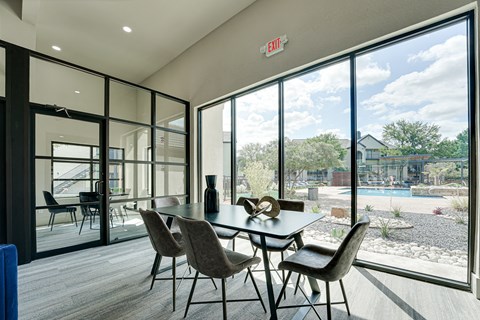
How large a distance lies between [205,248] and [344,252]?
39.1 inches

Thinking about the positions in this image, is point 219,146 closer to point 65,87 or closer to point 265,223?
point 65,87

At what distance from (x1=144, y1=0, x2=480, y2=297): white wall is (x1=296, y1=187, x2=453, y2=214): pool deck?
0.43 metres

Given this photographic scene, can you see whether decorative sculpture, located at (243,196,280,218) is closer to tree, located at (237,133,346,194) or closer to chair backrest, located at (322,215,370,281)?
chair backrest, located at (322,215,370,281)

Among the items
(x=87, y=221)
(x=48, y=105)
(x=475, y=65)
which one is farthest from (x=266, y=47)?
(x=87, y=221)

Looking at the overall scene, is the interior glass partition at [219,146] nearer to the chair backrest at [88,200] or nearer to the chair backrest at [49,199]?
the chair backrest at [88,200]

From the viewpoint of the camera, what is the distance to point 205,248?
1651 mm

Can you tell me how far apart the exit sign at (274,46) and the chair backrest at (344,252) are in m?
2.93

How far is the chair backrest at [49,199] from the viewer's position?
3.34 meters

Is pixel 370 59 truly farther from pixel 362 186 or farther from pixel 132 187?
pixel 132 187

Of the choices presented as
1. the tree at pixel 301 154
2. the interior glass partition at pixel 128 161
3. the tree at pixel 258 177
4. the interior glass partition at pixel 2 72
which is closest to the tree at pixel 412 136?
the tree at pixel 301 154

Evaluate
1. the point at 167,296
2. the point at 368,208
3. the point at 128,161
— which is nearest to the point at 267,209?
the point at 167,296

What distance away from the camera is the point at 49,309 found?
2041 millimetres

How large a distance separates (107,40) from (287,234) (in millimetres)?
5602

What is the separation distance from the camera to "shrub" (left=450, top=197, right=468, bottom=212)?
2290mm
